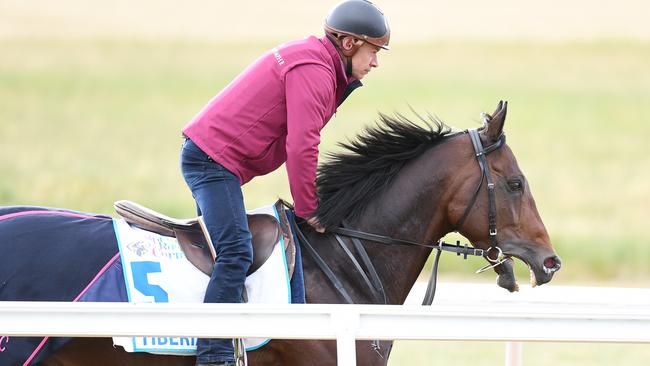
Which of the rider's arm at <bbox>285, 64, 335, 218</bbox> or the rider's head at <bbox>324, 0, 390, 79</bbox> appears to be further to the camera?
the rider's head at <bbox>324, 0, 390, 79</bbox>

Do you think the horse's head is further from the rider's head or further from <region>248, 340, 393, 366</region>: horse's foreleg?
<region>248, 340, 393, 366</region>: horse's foreleg

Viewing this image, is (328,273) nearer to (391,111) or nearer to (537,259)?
(537,259)

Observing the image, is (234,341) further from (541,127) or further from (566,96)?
(566,96)

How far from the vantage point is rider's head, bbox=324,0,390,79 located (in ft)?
16.1

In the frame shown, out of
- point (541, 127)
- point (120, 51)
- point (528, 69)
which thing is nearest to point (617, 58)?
point (528, 69)

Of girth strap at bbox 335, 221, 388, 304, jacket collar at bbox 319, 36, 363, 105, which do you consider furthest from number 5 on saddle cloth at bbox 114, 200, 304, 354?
jacket collar at bbox 319, 36, 363, 105

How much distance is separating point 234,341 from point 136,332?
72 cm

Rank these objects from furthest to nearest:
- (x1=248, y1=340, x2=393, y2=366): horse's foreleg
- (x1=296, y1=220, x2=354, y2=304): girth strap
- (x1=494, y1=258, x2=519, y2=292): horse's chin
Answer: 1. (x1=494, y1=258, x2=519, y2=292): horse's chin
2. (x1=296, y1=220, x2=354, y2=304): girth strap
3. (x1=248, y1=340, x2=393, y2=366): horse's foreleg

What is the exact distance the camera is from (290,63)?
15.6 ft

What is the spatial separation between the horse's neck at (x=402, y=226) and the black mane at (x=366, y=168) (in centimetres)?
8

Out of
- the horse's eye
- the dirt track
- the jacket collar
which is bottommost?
the dirt track

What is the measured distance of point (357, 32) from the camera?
491 cm

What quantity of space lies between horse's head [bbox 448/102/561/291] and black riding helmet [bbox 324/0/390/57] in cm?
72

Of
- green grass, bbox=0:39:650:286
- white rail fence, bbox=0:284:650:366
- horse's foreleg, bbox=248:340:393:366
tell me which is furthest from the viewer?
green grass, bbox=0:39:650:286
